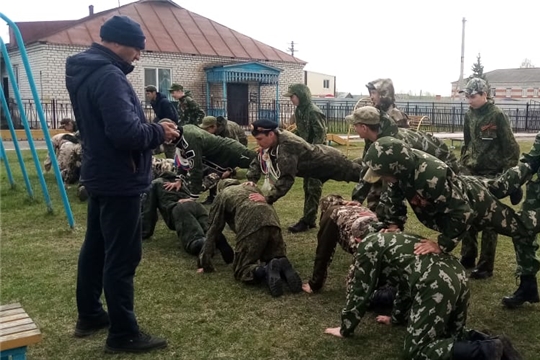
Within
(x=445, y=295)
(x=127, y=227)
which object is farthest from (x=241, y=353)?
(x=445, y=295)

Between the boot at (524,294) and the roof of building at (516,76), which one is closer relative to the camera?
the boot at (524,294)

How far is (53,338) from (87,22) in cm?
2182

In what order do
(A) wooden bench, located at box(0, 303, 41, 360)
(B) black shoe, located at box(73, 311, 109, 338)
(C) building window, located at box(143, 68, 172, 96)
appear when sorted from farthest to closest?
(C) building window, located at box(143, 68, 172, 96) → (B) black shoe, located at box(73, 311, 109, 338) → (A) wooden bench, located at box(0, 303, 41, 360)

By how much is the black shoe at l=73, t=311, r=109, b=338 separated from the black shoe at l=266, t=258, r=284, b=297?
1367 millimetres

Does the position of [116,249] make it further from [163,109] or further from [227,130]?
[163,109]

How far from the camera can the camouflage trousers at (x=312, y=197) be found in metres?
6.62

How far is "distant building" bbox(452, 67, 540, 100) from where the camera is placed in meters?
59.4

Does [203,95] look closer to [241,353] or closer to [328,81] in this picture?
[241,353]

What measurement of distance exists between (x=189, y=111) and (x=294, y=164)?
518 centimetres

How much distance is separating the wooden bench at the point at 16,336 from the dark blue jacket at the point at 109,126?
0.84 m

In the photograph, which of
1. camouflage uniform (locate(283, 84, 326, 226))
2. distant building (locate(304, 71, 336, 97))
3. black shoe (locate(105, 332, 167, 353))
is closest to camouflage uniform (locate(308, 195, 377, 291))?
black shoe (locate(105, 332, 167, 353))

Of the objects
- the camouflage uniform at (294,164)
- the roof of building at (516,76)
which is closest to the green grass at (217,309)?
the camouflage uniform at (294,164)

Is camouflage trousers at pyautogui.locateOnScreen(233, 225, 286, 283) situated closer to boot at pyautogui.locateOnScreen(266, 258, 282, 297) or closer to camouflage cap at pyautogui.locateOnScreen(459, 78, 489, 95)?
boot at pyautogui.locateOnScreen(266, 258, 282, 297)

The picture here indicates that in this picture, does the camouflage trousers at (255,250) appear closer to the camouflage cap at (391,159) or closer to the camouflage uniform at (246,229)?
the camouflage uniform at (246,229)
